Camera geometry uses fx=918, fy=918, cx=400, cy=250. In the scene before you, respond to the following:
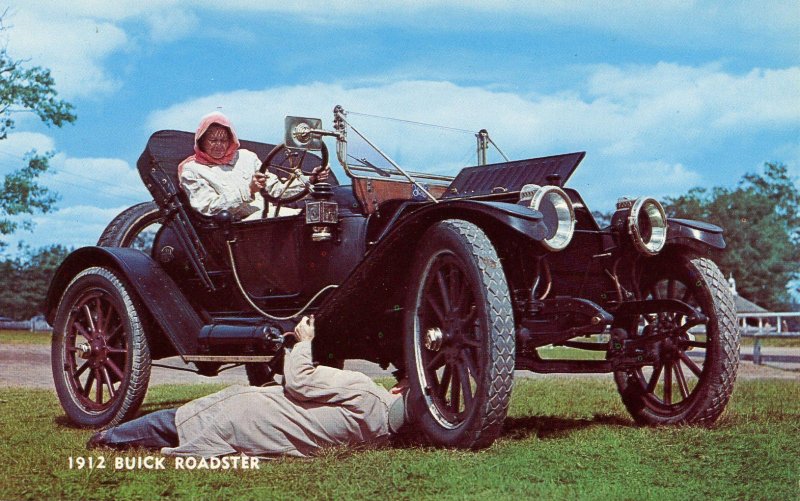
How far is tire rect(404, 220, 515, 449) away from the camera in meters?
4.22

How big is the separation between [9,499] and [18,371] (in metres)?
9.37

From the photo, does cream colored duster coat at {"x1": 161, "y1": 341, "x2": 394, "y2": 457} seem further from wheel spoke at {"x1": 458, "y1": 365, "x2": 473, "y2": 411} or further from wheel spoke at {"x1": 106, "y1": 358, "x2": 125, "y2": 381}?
wheel spoke at {"x1": 106, "y1": 358, "x2": 125, "y2": 381}

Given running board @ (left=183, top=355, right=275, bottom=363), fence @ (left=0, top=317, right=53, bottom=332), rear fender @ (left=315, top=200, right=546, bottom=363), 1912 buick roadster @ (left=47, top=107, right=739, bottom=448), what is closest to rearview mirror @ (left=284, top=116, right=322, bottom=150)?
1912 buick roadster @ (left=47, top=107, right=739, bottom=448)

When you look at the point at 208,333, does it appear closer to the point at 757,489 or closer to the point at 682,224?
the point at 682,224

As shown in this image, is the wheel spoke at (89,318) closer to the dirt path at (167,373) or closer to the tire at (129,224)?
the tire at (129,224)

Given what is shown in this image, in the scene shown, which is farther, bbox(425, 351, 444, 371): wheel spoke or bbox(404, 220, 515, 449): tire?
bbox(425, 351, 444, 371): wheel spoke

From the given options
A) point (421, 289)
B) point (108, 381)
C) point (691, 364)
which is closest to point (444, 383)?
point (421, 289)

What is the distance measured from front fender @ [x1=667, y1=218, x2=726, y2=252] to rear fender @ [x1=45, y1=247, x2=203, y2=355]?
3066 millimetres

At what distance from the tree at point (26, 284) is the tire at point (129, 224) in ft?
188

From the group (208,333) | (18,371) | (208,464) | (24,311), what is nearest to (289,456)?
(208,464)

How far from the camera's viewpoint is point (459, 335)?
452 cm

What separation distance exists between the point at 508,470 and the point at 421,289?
1170 millimetres

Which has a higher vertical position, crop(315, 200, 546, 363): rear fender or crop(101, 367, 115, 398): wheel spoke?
crop(315, 200, 546, 363): rear fender

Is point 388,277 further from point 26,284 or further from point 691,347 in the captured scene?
point 26,284
